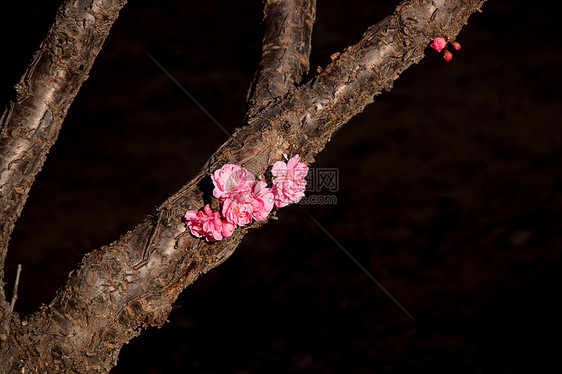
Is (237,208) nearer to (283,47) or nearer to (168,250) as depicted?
(168,250)

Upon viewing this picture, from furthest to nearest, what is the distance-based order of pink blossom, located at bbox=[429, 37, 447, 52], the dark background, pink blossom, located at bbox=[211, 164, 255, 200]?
1. the dark background
2. pink blossom, located at bbox=[429, 37, 447, 52]
3. pink blossom, located at bbox=[211, 164, 255, 200]

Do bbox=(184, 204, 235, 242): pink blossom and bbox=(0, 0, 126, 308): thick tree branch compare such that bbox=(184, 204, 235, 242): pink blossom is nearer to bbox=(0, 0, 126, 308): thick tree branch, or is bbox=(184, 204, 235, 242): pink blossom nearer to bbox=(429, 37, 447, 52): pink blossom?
bbox=(0, 0, 126, 308): thick tree branch

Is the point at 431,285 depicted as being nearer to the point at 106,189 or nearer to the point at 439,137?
the point at 439,137

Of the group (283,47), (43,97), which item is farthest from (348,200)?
(43,97)

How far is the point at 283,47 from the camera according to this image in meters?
1.41

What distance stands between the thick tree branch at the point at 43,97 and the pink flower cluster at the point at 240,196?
40cm

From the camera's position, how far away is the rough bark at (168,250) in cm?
106

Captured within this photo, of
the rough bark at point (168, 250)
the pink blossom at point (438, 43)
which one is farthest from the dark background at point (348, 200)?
the pink blossom at point (438, 43)

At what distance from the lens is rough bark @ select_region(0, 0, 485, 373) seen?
1.06 meters

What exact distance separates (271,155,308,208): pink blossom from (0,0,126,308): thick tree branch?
539 mm

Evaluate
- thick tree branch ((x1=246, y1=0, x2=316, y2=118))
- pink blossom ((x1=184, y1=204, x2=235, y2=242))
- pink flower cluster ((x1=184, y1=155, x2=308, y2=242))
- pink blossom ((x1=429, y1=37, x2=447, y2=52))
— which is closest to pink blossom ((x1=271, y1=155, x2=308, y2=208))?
pink flower cluster ((x1=184, y1=155, x2=308, y2=242))

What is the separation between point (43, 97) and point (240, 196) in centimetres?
52

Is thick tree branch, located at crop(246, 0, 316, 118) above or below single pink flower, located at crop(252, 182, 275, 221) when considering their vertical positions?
above

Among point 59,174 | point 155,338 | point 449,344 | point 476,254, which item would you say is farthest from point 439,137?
point 59,174
